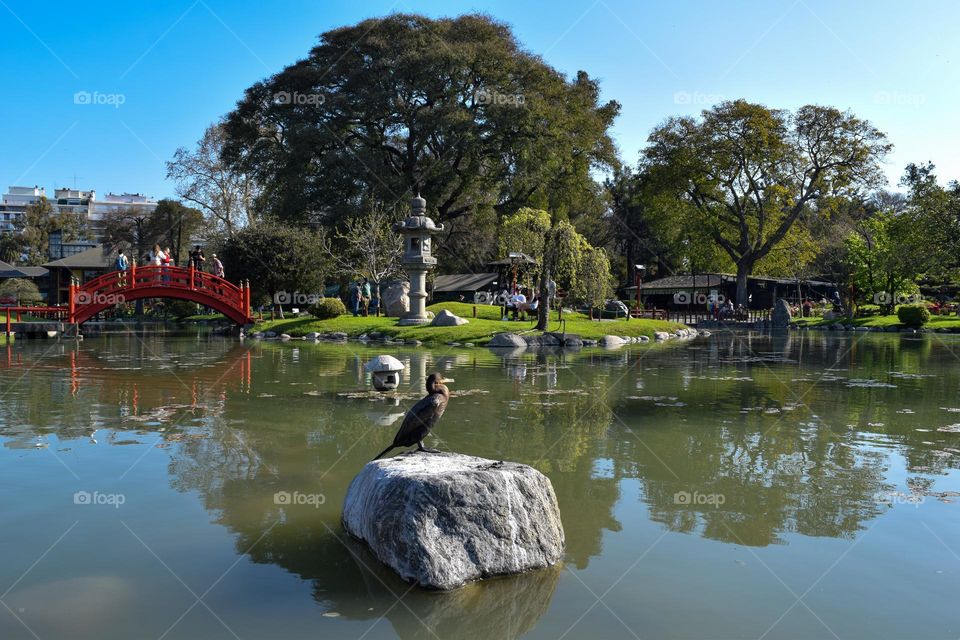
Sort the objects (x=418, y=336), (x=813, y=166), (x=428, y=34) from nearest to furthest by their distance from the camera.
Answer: (x=418, y=336) → (x=428, y=34) → (x=813, y=166)

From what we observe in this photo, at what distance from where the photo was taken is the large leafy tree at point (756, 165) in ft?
150

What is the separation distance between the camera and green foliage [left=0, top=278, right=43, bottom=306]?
45.4 m

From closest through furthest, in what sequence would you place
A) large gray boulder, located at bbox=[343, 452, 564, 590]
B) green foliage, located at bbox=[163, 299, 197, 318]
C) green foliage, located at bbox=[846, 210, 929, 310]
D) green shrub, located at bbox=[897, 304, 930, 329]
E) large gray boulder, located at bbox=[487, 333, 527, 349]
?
large gray boulder, located at bbox=[343, 452, 564, 590], large gray boulder, located at bbox=[487, 333, 527, 349], green shrub, located at bbox=[897, 304, 930, 329], green foliage, located at bbox=[846, 210, 929, 310], green foliage, located at bbox=[163, 299, 197, 318]

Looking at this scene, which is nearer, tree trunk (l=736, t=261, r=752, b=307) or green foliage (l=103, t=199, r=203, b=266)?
tree trunk (l=736, t=261, r=752, b=307)

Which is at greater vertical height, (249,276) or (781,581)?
(249,276)

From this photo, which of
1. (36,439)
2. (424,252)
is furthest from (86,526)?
(424,252)

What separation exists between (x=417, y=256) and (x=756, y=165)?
93.0ft

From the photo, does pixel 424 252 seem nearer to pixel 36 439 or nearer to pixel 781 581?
pixel 36 439

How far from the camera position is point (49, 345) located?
25.8 metres

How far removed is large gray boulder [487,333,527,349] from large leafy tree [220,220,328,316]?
16799 millimetres

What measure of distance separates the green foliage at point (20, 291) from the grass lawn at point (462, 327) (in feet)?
70.1

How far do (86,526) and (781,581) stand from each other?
5558 millimetres

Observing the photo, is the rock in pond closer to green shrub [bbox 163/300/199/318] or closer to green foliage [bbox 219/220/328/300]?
green foliage [bbox 219/220/328/300]

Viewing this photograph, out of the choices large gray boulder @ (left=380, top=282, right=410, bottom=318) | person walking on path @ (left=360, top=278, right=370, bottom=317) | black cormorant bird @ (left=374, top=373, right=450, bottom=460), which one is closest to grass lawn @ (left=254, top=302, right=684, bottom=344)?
large gray boulder @ (left=380, top=282, right=410, bottom=318)
